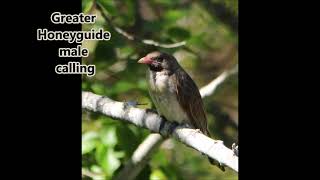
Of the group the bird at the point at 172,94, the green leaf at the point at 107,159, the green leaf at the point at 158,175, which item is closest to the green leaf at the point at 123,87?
the bird at the point at 172,94

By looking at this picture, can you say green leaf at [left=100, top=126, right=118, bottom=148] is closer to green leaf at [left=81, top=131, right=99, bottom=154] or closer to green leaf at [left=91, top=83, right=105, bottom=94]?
green leaf at [left=81, top=131, right=99, bottom=154]

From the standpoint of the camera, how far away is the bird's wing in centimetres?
561

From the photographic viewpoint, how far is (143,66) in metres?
6.28

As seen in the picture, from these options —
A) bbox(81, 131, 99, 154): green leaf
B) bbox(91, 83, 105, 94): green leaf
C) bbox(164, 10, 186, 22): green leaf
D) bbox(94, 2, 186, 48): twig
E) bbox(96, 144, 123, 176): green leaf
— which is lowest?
bbox(96, 144, 123, 176): green leaf

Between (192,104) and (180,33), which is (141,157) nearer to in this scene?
(192,104)

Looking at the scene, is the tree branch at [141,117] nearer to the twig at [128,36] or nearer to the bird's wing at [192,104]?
the bird's wing at [192,104]

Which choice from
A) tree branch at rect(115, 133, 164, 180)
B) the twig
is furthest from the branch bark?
the twig

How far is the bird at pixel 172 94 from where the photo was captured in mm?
5598

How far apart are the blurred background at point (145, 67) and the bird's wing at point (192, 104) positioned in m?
0.29

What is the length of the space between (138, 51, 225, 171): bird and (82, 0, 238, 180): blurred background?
189 millimetres
